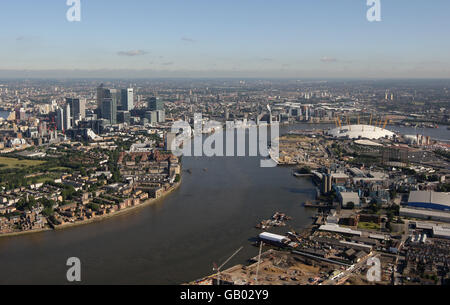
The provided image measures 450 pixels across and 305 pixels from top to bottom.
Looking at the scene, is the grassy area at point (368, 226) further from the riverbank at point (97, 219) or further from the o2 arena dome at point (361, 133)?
the o2 arena dome at point (361, 133)

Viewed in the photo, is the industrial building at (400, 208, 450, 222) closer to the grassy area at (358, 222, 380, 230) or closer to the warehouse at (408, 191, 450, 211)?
the warehouse at (408, 191, 450, 211)

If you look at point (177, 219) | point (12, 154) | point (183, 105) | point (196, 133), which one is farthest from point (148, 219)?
point (183, 105)

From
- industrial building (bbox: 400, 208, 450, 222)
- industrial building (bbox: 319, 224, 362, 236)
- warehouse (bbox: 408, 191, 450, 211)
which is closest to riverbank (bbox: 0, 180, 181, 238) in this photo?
industrial building (bbox: 319, 224, 362, 236)

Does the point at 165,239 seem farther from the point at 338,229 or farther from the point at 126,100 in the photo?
the point at 126,100

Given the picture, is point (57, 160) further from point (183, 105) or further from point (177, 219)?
point (183, 105)

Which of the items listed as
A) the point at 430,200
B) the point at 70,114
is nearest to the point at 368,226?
the point at 430,200

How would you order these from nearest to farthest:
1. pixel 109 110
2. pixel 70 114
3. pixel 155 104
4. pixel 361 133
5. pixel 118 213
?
pixel 118 213 < pixel 361 133 < pixel 70 114 < pixel 109 110 < pixel 155 104
